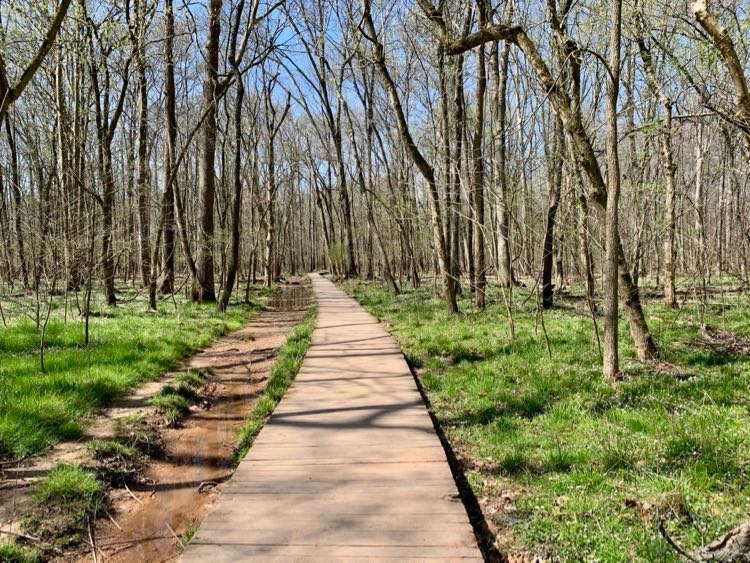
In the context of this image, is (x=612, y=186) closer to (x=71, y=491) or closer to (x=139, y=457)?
(x=139, y=457)

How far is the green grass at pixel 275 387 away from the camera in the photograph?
4914 millimetres

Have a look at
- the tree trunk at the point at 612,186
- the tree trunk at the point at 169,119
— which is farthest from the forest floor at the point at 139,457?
the tree trunk at the point at 169,119

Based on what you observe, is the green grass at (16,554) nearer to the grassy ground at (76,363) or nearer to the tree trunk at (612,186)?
the grassy ground at (76,363)

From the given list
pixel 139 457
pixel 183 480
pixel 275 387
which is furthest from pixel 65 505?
pixel 275 387

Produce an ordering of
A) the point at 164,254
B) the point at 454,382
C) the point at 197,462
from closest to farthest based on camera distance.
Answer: the point at 197,462 < the point at 454,382 < the point at 164,254

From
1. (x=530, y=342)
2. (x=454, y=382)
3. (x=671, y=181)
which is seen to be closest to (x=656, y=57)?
(x=671, y=181)

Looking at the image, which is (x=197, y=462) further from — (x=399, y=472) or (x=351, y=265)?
(x=351, y=265)

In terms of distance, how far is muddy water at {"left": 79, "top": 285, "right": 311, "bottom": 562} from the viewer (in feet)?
10.8

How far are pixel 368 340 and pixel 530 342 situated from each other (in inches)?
117

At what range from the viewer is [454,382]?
630 cm

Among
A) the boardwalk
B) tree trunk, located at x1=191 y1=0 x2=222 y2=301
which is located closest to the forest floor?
the boardwalk

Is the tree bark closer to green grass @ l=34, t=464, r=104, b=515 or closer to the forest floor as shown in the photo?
the forest floor

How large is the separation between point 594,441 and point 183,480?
356 centimetres

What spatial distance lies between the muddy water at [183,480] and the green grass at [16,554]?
10.4 inches
